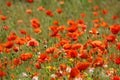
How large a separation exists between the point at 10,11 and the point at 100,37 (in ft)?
9.78

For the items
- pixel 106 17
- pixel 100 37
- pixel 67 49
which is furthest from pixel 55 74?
pixel 106 17

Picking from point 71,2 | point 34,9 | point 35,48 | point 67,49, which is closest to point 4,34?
point 35,48

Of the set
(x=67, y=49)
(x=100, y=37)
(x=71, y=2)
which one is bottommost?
(x=71, y=2)

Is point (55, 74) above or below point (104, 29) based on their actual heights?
above

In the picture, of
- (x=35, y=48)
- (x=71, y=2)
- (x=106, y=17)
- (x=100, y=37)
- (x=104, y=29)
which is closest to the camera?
(x=35, y=48)

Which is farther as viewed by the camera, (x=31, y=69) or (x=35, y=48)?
(x=35, y=48)

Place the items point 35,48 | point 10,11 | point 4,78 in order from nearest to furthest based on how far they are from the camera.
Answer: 1. point 4,78
2. point 35,48
3. point 10,11

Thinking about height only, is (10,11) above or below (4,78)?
below

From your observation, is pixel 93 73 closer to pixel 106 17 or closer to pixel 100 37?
pixel 100 37

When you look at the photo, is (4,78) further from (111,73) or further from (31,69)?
(111,73)

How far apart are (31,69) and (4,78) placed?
1.04 ft

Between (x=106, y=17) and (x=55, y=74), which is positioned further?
(x=106, y=17)

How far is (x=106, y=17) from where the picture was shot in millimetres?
9555

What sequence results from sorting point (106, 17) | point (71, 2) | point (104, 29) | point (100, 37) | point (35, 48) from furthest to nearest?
1. point (71, 2)
2. point (106, 17)
3. point (104, 29)
4. point (100, 37)
5. point (35, 48)
